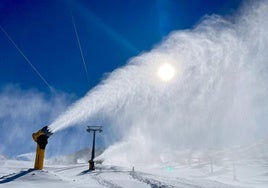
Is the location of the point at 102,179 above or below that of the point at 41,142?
below

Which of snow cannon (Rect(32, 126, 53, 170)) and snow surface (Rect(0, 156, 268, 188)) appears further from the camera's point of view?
snow cannon (Rect(32, 126, 53, 170))

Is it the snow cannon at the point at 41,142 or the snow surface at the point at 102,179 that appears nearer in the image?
the snow surface at the point at 102,179

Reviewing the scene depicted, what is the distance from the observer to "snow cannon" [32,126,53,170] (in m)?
18.9

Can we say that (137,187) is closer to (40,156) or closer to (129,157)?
(40,156)

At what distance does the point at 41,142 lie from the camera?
19.1 metres

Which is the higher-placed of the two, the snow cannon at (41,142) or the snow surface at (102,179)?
the snow cannon at (41,142)

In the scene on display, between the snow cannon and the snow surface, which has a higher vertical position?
the snow cannon

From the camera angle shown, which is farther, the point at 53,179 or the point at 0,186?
the point at 53,179

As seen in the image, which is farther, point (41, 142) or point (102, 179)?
point (102, 179)

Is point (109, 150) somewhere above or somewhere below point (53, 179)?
above

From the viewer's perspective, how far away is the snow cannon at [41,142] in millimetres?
18862

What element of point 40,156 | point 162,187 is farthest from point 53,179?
point 162,187

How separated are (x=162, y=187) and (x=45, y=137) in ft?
28.3

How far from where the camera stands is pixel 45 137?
1908 cm
